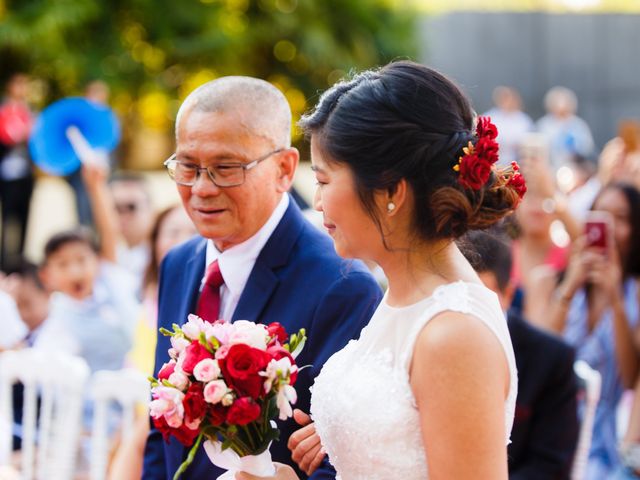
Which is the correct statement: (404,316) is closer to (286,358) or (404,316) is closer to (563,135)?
(286,358)

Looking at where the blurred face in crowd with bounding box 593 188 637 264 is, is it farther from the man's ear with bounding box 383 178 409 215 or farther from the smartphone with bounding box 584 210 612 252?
the man's ear with bounding box 383 178 409 215

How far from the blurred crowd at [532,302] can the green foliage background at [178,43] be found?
11.3 m

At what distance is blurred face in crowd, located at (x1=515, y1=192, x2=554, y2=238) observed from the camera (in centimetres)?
554

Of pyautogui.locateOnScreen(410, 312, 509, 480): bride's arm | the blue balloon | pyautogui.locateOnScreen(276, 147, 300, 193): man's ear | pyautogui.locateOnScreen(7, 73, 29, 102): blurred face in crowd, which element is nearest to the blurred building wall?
pyautogui.locateOnScreen(7, 73, 29, 102): blurred face in crowd

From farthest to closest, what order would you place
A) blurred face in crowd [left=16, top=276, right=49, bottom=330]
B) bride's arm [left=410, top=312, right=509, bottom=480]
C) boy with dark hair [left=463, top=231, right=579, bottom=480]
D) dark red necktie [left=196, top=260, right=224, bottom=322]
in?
blurred face in crowd [left=16, top=276, right=49, bottom=330], boy with dark hair [left=463, top=231, right=579, bottom=480], dark red necktie [left=196, top=260, right=224, bottom=322], bride's arm [left=410, top=312, right=509, bottom=480]

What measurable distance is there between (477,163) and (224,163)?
0.89 metres

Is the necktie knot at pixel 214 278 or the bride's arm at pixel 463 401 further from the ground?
the necktie knot at pixel 214 278

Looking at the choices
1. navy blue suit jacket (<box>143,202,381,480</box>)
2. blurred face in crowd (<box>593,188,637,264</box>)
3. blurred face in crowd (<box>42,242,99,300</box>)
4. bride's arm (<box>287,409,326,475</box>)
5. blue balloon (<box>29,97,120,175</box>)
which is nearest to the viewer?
bride's arm (<box>287,409,326,475</box>)

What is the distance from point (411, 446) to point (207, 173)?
3.38 ft

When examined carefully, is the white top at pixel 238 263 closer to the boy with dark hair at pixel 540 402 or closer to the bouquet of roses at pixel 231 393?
the bouquet of roses at pixel 231 393

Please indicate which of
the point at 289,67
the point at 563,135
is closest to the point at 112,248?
the point at 563,135

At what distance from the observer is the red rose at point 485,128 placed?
2.05 metres

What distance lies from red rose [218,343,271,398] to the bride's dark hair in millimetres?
369

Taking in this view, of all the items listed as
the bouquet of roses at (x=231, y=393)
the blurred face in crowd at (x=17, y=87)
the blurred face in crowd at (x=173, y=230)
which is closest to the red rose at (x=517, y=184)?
the bouquet of roses at (x=231, y=393)
